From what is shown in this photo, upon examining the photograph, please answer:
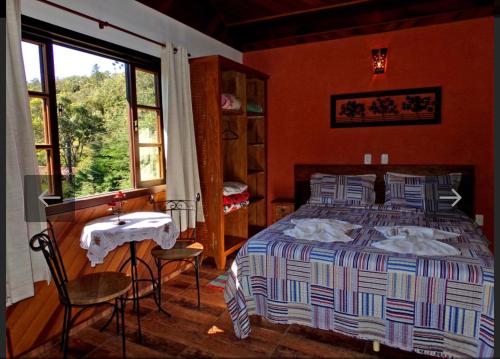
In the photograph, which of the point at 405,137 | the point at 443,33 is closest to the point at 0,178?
the point at 405,137

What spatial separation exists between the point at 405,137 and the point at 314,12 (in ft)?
5.55

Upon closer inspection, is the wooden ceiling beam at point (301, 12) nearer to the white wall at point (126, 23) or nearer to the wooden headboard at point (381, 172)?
the white wall at point (126, 23)

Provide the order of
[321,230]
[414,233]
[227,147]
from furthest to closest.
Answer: [227,147] < [321,230] < [414,233]

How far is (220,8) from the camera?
3.98 meters

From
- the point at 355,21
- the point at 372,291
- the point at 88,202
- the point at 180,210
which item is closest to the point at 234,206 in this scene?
the point at 180,210

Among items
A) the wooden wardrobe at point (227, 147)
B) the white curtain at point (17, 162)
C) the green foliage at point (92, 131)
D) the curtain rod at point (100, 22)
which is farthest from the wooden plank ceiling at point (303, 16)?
the white curtain at point (17, 162)

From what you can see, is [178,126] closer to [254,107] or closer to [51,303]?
[254,107]

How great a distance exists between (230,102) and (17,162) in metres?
2.20

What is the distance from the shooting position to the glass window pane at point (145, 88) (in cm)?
315

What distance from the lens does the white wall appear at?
2.36m

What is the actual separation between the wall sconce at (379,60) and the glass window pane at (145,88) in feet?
7.72

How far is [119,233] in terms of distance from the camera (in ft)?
7.32

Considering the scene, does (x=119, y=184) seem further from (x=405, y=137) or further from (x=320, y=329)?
(x=405, y=137)

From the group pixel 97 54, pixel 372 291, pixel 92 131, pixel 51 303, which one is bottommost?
pixel 51 303
